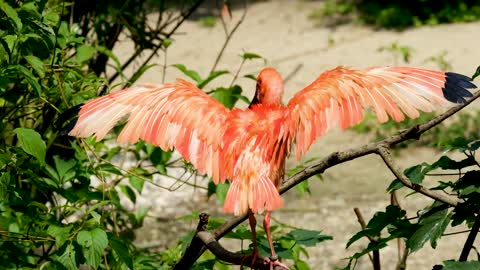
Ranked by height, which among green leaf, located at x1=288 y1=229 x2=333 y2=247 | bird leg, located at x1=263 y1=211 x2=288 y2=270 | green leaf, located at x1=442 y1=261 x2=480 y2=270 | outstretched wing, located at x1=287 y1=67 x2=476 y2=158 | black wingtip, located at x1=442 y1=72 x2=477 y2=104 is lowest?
green leaf, located at x1=288 y1=229 x2=333 y2=247

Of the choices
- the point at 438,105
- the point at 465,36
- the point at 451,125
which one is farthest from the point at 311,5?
the point at 438,105

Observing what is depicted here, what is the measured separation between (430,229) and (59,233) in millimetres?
1246

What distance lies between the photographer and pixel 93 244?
283 centimetres

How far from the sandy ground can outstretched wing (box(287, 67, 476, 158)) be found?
2549mm

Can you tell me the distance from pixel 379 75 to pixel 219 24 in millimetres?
8948

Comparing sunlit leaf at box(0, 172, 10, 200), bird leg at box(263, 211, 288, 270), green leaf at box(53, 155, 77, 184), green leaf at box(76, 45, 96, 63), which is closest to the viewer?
bird leg at box(263, 211, 288, 270)

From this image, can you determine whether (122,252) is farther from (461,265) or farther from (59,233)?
(461,265)

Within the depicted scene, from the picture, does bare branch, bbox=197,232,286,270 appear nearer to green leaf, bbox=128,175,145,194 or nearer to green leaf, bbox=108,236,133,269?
green leaf, bbox=108,236,133,269

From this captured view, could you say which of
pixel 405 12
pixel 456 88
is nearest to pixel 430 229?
pixel 456 88

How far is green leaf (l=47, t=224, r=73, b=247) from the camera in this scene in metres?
2.97

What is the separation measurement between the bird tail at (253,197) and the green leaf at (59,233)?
0.70 meters

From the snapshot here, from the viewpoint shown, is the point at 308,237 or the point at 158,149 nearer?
the point at 308,237

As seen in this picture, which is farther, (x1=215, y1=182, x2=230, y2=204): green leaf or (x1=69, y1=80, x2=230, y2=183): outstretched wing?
(x1=215, y1=182, x2=230, y2=204): green leaf

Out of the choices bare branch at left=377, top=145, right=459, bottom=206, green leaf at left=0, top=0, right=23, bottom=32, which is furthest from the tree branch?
green leaf at left=0, top=0, right=23, bottom=32
